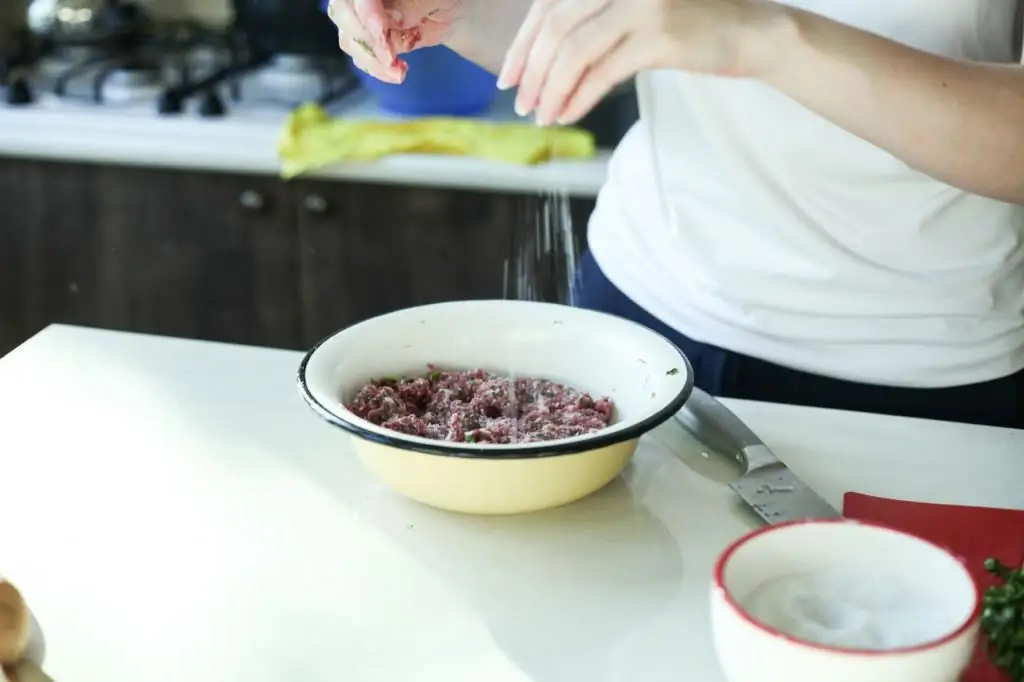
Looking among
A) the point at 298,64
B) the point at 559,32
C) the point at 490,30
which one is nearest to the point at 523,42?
the point at 559,32

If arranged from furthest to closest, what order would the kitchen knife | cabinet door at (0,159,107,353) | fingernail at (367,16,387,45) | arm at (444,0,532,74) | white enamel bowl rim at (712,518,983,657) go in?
cabinet door at (0,159,107,353)
arm at (444,0,532,74)
fingernail at (367,16,387,45)
the kitchen knife
white enamel bowl rim at (712,518,983,657)

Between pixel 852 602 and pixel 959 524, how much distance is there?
23 cm

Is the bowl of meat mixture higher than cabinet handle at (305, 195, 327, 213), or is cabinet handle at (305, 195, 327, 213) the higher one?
the bowl of meat mixture

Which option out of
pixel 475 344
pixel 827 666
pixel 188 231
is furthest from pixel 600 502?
pixel 188 231

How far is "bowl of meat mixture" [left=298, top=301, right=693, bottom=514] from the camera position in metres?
0.75

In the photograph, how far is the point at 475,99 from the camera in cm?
176

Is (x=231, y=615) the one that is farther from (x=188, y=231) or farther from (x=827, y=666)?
(x=188, y=231)

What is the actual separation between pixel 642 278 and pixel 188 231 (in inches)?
35.8

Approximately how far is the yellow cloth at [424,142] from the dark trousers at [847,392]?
60 centimetres

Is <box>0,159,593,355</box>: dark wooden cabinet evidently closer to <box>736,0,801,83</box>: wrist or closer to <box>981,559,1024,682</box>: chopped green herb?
<box>736,0,801,83</box>: wrist

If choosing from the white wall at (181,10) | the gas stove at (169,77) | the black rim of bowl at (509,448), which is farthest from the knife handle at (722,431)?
the white wall at (181,10)

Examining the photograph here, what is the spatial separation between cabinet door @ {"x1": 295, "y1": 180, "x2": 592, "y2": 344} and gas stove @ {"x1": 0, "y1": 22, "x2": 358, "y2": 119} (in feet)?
0.66

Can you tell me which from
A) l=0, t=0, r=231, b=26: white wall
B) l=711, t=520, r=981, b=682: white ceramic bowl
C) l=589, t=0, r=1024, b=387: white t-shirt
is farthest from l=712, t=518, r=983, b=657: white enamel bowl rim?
l=0, t=0, r=231, b=26: white wall

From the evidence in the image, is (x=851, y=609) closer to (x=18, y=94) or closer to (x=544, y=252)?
(x=544, y=252)
